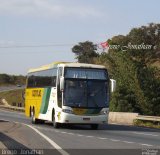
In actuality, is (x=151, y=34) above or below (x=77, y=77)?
above

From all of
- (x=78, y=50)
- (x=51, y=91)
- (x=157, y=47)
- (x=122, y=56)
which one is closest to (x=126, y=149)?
(x=51, y=91)

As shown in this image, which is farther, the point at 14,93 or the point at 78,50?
the point at 78,50

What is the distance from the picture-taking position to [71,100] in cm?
2952

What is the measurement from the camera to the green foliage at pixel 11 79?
17212 centimetres

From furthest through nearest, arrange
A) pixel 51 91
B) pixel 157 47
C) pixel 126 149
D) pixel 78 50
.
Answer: pixel 78 50 < pixel 157 47 < pixel 51 91 < pixel 126 149

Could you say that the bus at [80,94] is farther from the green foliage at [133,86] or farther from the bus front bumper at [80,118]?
the green foliage at [133,86]

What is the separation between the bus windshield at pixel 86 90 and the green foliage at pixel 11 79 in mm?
141407

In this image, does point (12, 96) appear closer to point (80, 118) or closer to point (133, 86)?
point (133, 86)

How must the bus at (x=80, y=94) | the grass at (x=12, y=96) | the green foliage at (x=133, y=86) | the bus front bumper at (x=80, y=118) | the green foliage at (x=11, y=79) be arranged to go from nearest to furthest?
the bus front bumper at (x=80, y=118)
the bus at (x=80, y=94)
the green foliage at (x=133, y=86)
the grass at (x=12, y=96)
the green foliage at (x=11, y=79)

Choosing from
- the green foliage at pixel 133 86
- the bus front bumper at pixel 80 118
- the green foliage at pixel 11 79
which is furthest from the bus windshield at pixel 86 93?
the green foliage at pixel 11 79

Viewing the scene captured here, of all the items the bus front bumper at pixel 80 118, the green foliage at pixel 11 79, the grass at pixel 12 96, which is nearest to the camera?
the bus front bumper at pixel 80 118

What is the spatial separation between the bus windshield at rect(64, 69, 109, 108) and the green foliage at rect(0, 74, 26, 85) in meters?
141

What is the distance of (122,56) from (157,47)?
48.2m

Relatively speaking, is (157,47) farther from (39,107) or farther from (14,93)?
(39,107)
